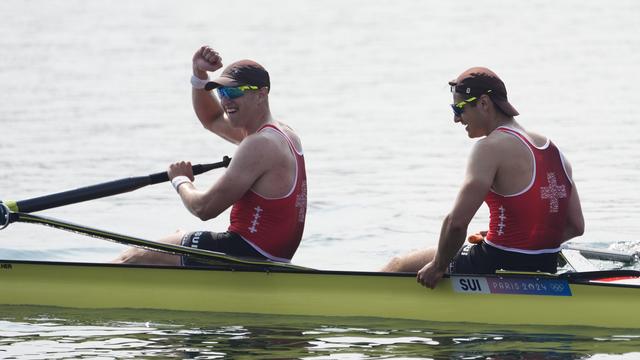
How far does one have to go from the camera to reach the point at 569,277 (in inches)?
475

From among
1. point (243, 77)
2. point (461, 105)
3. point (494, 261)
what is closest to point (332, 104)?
point (243, 77)

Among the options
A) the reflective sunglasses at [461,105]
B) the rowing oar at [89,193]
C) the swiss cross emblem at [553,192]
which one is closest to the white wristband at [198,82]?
the rowing oar at [89,193]

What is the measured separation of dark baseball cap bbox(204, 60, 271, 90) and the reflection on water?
6.80 feet

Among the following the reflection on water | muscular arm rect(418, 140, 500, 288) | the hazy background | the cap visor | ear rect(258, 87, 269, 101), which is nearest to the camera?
Result: muscular arm rect(418, 140, 500, 288)

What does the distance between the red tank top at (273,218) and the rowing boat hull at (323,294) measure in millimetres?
274

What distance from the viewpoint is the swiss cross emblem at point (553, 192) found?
11.8 meters

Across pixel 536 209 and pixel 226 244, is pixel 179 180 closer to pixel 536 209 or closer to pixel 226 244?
pixel 226 244

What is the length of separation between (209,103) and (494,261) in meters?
3.53

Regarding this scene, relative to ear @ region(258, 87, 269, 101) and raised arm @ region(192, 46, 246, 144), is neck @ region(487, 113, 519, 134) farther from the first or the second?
raised arm @ region(192, 46, 246, 144)

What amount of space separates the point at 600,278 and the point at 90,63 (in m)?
29.4

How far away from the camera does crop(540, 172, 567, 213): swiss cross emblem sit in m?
11.8

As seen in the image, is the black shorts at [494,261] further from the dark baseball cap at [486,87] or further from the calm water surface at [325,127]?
the dark baseball cap at [486,87]

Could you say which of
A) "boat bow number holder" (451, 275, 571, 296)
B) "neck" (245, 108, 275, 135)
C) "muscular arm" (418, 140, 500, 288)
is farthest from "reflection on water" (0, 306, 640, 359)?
"neck" (245, 108, 275, 135)

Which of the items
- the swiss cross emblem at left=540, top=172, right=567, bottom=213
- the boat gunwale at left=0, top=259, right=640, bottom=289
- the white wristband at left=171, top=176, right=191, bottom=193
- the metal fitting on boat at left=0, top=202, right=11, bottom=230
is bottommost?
the boat gunwale at left=0, top=259, right=640, bottom=289
